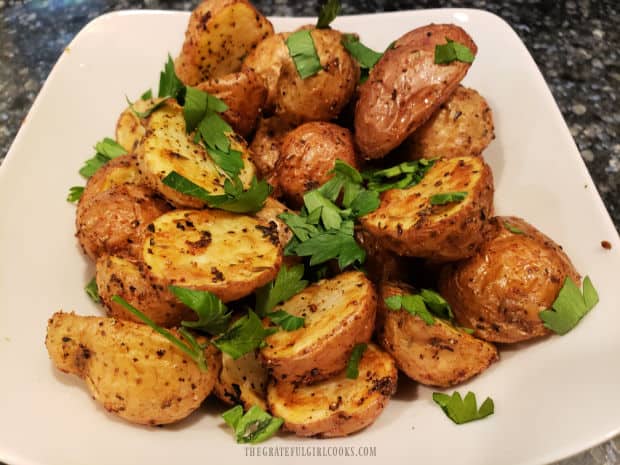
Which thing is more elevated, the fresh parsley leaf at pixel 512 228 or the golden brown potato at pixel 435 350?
the fresh parsley leaf at pixel 512 228

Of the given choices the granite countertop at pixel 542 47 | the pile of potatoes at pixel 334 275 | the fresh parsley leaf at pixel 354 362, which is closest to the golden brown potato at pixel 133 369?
the pile of potatoes at pixel 334 275

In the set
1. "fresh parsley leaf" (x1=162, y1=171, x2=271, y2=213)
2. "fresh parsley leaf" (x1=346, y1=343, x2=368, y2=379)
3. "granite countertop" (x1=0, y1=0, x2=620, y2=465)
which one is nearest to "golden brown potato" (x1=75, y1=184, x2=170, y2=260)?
"fresh parsley leaf" (x1=162, y1=171, x2=271, y2=213)

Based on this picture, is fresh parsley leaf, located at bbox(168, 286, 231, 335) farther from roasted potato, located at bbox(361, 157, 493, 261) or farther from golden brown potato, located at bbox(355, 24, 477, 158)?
golden brown potato, located at bbox(355, 24, 477, 158)

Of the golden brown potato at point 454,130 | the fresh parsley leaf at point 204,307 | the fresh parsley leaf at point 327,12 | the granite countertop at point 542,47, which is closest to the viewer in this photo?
the fresh parsley leaf at point 204,307

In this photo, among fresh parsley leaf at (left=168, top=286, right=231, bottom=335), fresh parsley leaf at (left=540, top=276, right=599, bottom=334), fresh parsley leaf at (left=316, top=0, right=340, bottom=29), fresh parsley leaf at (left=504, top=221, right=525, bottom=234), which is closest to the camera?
fresh parsley leaf at (left=168, top=286, right=231, bottom=335)

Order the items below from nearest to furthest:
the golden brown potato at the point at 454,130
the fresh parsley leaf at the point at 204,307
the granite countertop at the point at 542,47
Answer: the fresh parsley leaf at the point at 204,307
the golden brown potato at the point at 454,130
the granite countertop at the point at 542,47

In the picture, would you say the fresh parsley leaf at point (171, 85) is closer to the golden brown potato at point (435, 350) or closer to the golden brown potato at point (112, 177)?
the golden brown potato at point (112, 177)

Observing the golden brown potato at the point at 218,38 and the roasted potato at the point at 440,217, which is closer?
the roasted potato at the point at 440,217
